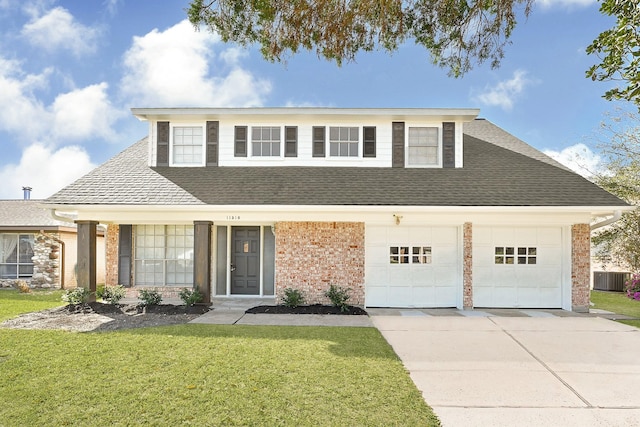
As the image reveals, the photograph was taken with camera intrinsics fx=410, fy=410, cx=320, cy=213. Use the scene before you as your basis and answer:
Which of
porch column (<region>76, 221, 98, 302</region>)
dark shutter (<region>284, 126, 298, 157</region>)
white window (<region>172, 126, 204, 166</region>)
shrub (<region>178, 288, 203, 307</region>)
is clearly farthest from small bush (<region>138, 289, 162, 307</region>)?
dark shutter (<region>284, 126, 298, 157</region>)

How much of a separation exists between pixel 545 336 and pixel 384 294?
4.05m

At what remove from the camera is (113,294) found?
10.8m

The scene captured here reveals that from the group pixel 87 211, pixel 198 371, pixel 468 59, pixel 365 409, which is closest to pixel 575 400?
pixel 365 409

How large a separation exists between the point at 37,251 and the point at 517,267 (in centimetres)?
1710

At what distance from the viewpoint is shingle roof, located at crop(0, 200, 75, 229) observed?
1609 cm

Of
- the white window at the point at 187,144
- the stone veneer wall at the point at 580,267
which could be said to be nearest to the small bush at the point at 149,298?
the white window at the point at 187,144

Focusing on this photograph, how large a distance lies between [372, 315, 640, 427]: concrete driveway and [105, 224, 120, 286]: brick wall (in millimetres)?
7805

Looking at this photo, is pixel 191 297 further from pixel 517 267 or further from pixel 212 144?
pixel 517 267

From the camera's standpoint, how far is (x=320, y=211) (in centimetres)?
1063

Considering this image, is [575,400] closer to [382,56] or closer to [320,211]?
[382,56]

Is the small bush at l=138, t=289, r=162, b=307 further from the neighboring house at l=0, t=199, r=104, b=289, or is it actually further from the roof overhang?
the neighboring house at l=0, t=199, r=104, b=289

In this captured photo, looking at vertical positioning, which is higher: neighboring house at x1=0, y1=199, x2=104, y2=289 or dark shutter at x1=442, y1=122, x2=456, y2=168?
dark shutter at x1=442, y1=122, x2=456, y2=168

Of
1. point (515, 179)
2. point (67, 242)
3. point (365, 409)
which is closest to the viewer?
point (365, 409)

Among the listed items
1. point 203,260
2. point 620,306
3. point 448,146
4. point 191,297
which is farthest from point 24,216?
point 620,306
